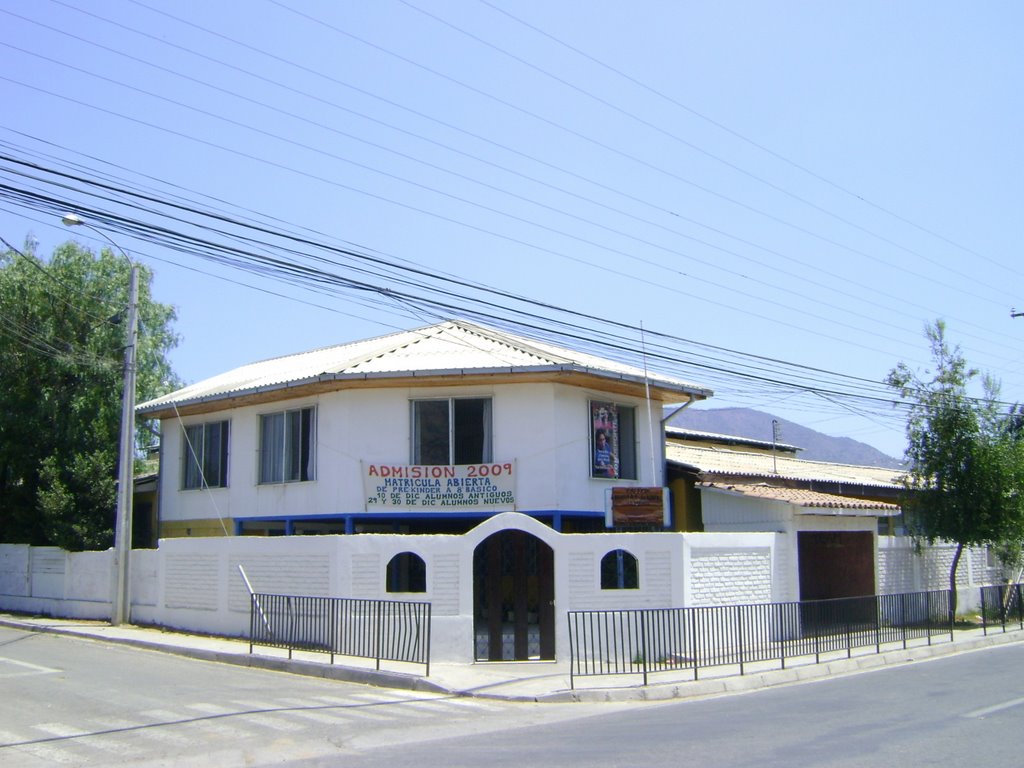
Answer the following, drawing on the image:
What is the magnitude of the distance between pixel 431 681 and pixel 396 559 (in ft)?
17.0

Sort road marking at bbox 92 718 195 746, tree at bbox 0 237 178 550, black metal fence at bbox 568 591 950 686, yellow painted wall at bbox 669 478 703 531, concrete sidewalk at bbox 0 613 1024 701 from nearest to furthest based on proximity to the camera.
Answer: road marking at bbox 92 718 195 746 → concrete sidewalk at bbox 0 613 1024 701 → black metal fence at bbox 568 591 950 686 → yellow painted wall at bbox 669 478 703 531 → tree at bbox 0 237 178 550

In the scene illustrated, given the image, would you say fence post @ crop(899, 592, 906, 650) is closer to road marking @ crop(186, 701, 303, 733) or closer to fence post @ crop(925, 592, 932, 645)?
fence post @ crop(925, 592, 932, 645)

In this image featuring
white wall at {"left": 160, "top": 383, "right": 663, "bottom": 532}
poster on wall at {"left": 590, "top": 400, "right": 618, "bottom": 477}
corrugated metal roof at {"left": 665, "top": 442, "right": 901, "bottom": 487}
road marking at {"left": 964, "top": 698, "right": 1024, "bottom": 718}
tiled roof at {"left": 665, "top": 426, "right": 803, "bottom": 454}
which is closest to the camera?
road marking at {"left": 964, "top": 698, "right": 1024, "bottom": 718}

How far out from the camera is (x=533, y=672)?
15.6 meters

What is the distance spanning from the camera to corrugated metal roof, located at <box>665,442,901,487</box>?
24578 mm

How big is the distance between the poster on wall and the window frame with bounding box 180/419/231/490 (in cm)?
911

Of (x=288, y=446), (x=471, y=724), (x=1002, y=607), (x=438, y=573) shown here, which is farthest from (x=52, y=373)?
(x=1002, y=607)

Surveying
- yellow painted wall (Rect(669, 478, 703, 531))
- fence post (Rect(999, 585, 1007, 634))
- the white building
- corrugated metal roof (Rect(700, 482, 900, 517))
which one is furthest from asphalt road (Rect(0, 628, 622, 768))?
fence post (Rect(999, 585, 1007, 634))

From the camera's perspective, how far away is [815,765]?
8695 mm

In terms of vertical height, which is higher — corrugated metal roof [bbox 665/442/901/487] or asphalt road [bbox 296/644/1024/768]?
corrugated metal roof [bbox 665/442/901/487]

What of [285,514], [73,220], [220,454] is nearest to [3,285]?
[220,454]

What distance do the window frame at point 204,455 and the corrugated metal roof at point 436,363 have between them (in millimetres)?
903

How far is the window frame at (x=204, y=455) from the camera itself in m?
24.8

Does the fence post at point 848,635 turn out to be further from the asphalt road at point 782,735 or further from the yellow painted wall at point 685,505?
the yellow painted wall at point 685,505
